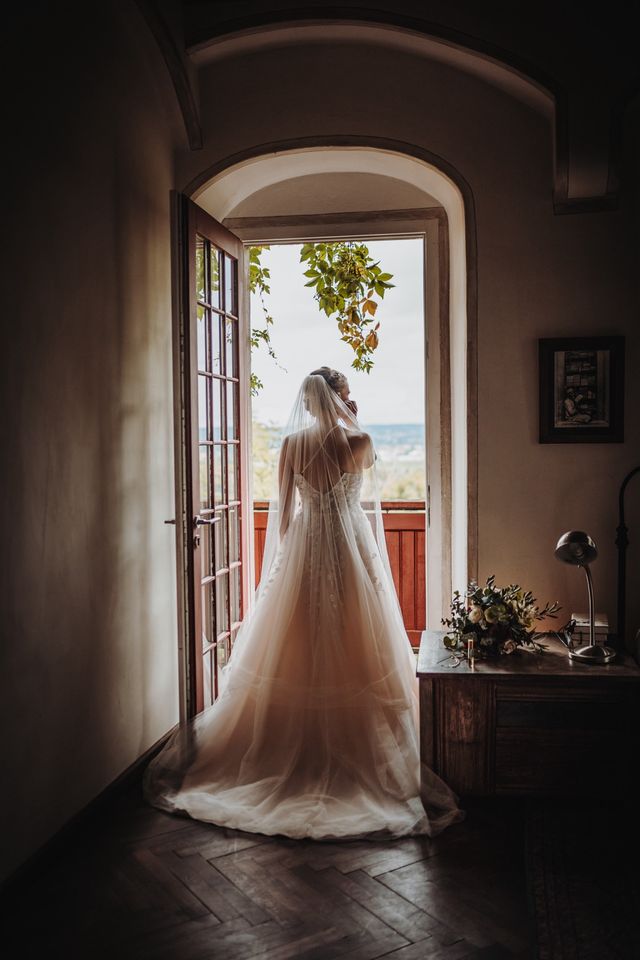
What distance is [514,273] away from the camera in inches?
156

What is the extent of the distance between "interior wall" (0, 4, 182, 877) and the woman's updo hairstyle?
789 mm

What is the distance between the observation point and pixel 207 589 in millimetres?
4094

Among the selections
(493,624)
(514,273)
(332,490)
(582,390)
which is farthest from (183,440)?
(582,390)

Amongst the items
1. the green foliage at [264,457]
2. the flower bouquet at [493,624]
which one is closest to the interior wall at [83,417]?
the flower bouquet at [493,624]

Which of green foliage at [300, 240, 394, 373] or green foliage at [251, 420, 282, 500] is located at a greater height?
green foliage at [300, 240, 394, 373]

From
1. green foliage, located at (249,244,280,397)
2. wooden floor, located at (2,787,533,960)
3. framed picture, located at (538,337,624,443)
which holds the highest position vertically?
green foliage, located at (249,244,280,397)

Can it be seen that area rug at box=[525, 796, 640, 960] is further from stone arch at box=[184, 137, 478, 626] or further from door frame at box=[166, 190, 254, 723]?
door frame at box=[166, 190, 254, 723]

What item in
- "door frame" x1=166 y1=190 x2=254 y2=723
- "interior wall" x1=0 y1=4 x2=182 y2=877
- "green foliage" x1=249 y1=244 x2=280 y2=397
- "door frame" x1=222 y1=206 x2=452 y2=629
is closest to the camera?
"interior wall" x1=0 y1=4 x2=182 y2=877

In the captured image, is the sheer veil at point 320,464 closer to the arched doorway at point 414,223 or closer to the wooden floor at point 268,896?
the arched doorway at point 414,223

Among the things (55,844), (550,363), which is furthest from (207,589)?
(550,363)

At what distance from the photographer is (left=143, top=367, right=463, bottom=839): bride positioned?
3281 millimetres

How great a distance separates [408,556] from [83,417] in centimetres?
338

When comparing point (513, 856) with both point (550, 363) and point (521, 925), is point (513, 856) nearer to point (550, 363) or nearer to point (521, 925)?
point (521, 925)

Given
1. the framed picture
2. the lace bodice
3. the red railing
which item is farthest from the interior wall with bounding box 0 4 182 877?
the red railing
